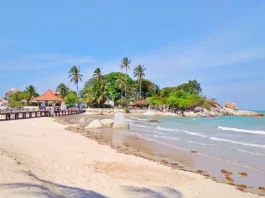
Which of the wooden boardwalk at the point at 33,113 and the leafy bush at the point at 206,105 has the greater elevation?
the leafy bush at the point at 206,105

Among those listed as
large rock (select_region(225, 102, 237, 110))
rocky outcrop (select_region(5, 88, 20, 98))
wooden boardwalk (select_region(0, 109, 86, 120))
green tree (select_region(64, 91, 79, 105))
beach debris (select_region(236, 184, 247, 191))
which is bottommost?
beach debris (select_region(236, 184, 247, 191))

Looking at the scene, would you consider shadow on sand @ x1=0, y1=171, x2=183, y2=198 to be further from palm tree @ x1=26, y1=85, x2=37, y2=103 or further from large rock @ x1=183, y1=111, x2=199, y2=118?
palm tree @ x1=26, y1=85, x2=37, y2=103

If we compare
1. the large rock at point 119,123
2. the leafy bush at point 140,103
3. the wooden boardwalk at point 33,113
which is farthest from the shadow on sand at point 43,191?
the leafy bush at point 140,103

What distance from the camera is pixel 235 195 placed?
772cm

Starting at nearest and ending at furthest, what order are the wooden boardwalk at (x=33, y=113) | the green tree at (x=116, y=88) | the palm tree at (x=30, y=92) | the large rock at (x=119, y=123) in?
the large rock at (x=119, y=123)
the wooden boardwalk at (x=33, y=113)
the palm tree at (x=30, y=92)
the green tree at (x=116, y=88)

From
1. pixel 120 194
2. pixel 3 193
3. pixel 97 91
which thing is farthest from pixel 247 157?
pixel 97 91

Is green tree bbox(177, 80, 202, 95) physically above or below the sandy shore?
above

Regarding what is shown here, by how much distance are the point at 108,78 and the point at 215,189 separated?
8965 cm

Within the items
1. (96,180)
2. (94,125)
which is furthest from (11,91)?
(96,180)

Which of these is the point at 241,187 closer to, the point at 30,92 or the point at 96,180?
the point at 96,180

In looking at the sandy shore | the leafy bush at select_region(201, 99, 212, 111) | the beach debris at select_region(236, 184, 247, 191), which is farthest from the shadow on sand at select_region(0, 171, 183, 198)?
the leafy bush at select_region(201, 99, 212, 111)

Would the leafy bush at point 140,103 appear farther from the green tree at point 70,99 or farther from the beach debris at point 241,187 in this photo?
the beach debris at point 241,187

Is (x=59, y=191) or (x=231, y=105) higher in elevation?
(x=231, y=105)

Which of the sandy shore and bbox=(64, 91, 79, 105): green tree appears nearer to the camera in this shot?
the sandy shore
